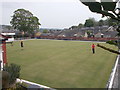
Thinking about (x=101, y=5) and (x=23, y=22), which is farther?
(x=23, y=22)

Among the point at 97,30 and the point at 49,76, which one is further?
the point at 97,30

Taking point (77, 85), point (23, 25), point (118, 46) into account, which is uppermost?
point (23, 25)

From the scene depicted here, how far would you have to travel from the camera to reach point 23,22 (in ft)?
108

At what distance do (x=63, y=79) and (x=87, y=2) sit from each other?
5.71 metres

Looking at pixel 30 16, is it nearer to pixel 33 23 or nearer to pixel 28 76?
pixel 33 23

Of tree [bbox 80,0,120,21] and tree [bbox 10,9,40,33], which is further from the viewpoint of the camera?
tree [bbox 10,9,40,33]

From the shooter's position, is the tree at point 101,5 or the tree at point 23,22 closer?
the tree at point 101,5

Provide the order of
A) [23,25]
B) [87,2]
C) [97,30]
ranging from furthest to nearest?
1. [23,25]
2. [97,30]
3. [87,2]

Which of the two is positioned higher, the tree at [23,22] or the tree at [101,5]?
the tree at [23,22]

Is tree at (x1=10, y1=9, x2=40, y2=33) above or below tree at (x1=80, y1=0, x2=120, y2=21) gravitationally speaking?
above

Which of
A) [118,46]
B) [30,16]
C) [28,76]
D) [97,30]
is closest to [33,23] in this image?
[30,16]

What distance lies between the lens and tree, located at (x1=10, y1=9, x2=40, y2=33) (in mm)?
33062

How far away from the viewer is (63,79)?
5.85 meters

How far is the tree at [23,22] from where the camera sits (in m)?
33.1
